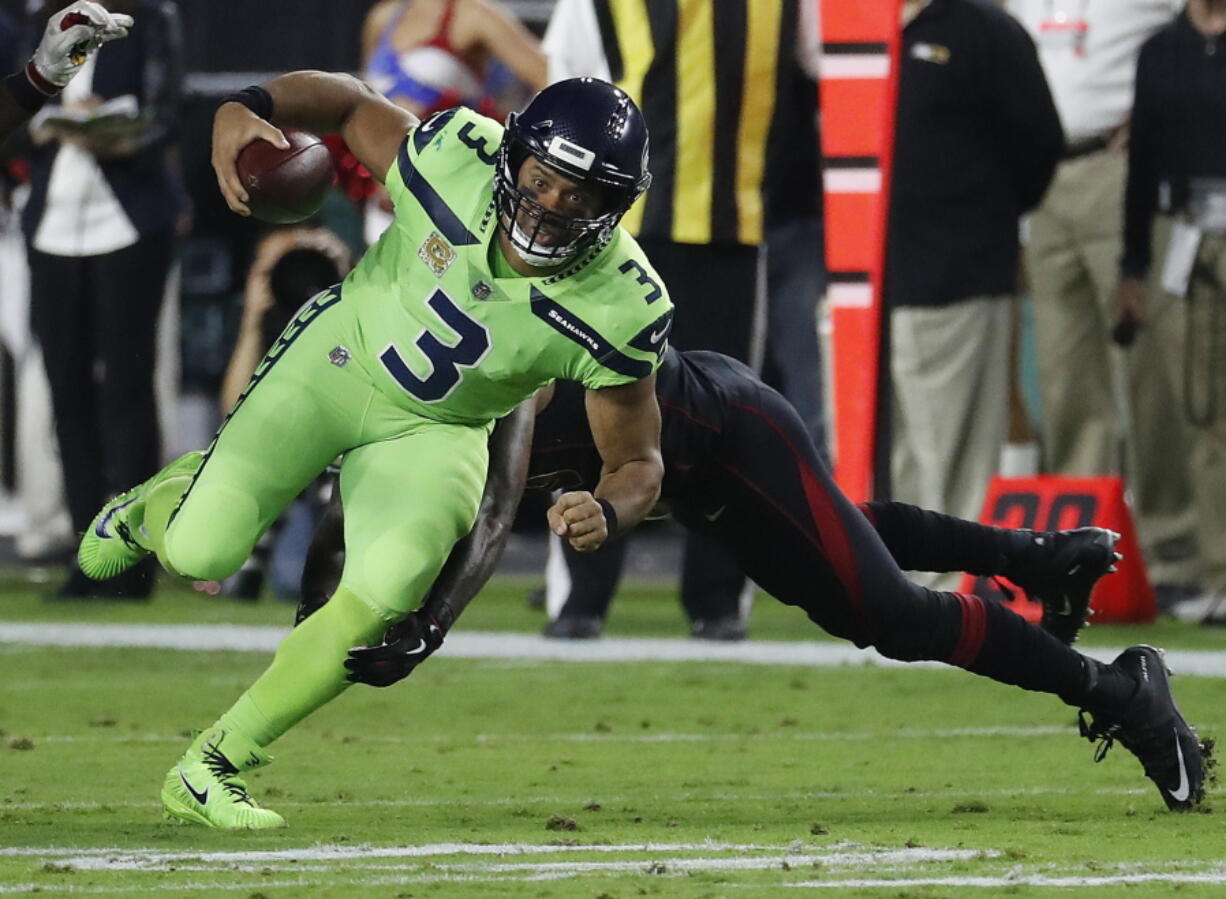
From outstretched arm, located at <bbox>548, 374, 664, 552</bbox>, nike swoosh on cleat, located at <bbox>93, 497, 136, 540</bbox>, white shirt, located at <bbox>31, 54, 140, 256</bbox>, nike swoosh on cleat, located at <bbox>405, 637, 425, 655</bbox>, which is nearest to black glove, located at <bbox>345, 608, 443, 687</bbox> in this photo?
nike swoosh on cleat, located at <bbox>405, 637, 425, 655</bbox>

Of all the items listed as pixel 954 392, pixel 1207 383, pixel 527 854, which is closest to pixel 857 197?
pixel 954 392

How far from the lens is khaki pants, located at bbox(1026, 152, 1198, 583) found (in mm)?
9172

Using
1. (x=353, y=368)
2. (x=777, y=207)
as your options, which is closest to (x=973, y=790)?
(x=353, y=368)

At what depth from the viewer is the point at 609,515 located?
449cm

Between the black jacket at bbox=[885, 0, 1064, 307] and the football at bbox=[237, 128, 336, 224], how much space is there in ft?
13.0

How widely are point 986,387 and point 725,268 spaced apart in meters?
1.50

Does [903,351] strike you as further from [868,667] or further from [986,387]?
[868,667]

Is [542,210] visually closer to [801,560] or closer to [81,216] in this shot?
[801,560]

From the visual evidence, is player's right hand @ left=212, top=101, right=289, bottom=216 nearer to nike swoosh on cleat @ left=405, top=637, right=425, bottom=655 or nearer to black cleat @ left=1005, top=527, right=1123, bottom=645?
nike swoosh on cleat @ left=405, top=637, right=425, bottom=655

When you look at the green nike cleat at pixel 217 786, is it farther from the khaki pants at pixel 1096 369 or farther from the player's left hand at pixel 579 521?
the khaki pants at pixel 1096 369

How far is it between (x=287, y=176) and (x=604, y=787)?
1.36 metres

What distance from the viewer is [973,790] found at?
527 cm

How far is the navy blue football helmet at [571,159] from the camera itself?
4.65 metres

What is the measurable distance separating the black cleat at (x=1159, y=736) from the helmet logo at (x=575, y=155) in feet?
4.78
